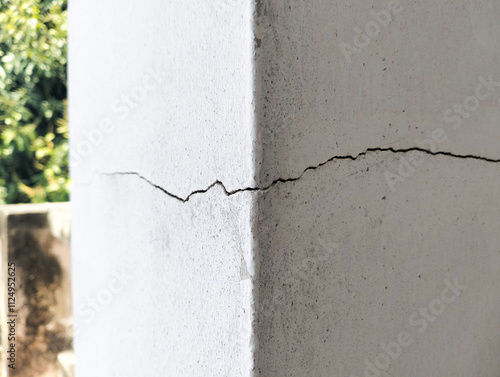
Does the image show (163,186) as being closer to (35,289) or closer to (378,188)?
(378,188)

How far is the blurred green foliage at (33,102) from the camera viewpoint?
4574mm

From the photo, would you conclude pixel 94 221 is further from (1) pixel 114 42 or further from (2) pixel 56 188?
(2) pixel 56 188

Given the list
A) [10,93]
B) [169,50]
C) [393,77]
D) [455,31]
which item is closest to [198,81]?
[169,50]

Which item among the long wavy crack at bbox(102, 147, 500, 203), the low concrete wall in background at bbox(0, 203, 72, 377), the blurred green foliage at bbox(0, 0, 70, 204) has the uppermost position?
the blurred green foliage at bbox(0, 0, 70, 204)

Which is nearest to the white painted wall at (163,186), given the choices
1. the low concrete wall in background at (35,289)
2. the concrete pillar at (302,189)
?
the concrete pillar at (302,189)

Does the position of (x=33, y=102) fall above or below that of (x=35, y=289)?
above

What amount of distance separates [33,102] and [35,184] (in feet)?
2.67

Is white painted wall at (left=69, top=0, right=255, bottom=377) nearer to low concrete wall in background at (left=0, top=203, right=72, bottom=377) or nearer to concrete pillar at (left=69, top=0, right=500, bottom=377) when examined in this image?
concrete pillar at (left=69, top=0, right=500, bottom=377)

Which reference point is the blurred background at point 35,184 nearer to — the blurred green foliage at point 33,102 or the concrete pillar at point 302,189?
the blurred green foliage at point 33,102

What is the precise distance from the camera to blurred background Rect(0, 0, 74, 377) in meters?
3.27

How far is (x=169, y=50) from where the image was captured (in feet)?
4.52

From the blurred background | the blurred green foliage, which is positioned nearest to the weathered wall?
the blurred background

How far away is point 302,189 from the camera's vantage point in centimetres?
113

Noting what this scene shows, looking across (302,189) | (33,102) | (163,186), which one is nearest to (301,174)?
(302,189)
